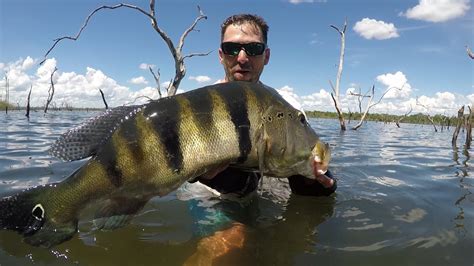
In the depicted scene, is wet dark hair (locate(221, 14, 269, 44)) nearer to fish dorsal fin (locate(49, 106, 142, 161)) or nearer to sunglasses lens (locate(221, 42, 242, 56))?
sunglasses lens (locate(221, 42, 242, 56))

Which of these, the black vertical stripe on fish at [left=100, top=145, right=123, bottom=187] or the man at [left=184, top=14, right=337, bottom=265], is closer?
the black vertical stripe on fish at [left=100, top=145, right=123, bottom=187]

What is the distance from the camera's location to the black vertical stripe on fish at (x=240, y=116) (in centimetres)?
256

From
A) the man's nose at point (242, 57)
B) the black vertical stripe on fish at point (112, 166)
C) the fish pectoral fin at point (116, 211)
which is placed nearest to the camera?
the black vertical stripe on fish at point (112, 166)

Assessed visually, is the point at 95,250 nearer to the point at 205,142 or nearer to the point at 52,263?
the point at 52,263

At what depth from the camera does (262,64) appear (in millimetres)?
4930

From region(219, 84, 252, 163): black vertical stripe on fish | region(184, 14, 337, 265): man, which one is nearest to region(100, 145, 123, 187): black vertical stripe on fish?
region(219, 84, 252, 163): black vertical stripe on fish

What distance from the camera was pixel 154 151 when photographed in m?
2.31

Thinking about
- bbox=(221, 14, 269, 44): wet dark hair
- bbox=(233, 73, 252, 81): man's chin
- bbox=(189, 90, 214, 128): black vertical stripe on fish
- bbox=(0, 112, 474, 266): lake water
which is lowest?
bbox=(0, 112, 474, 266): lake water

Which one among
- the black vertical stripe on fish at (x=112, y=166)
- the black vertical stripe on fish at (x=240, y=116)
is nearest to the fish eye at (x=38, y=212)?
the black vertical stripe on fish at (x=112, y=166)

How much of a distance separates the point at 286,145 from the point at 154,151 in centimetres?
91

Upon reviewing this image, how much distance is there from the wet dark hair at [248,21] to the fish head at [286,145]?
2.37 m

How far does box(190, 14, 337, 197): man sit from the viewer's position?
436 centimetres

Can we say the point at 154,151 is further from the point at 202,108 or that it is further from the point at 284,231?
the point at 284,231

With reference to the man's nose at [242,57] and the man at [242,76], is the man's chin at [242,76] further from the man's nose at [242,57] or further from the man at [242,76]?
the man's nose at [242,57]
